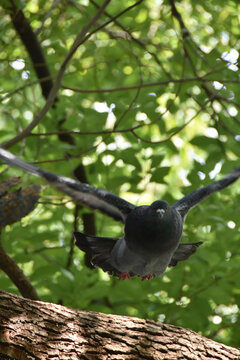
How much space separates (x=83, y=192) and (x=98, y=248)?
40.6 inches

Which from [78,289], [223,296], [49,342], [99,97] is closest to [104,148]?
[99,97]

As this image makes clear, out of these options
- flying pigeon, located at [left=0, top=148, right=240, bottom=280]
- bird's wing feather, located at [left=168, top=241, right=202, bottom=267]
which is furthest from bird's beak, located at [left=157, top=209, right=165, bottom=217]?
bird's wing feather, located at [left=168, top=241, right=202, bottom=267]

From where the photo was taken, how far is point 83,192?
3727 mm

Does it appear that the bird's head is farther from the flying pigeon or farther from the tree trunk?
the tree trunk

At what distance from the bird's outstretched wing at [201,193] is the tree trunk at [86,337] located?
113 centimetres

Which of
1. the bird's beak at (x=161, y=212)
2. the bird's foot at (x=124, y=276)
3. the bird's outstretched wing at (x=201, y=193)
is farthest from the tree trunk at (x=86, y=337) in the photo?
the bird's outstretched wing at (x=201, y=193)

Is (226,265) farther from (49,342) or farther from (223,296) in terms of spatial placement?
(49,342)

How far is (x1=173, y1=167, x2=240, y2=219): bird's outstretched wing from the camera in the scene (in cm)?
410

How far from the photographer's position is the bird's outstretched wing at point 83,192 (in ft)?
11.5

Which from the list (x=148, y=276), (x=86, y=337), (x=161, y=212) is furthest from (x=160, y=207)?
(x=86, y=337)

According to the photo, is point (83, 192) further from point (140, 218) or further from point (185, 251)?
point (185, 251)

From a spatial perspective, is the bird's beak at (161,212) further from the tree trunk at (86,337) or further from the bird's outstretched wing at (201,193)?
the tree trunk at (86,337)

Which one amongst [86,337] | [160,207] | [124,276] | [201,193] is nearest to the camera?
[86,337]

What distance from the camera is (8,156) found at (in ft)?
11.4
